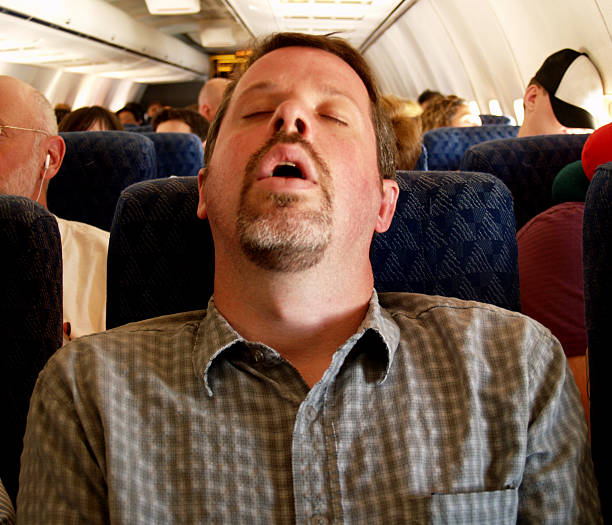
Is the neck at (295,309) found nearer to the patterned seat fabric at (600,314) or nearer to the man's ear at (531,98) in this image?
the patterned seat fabric at (600,314)

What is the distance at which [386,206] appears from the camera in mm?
1454

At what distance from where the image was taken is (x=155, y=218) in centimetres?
150

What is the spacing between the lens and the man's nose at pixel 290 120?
50.8 inches

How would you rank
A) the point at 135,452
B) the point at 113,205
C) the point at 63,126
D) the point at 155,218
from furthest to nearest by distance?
the point at 63,126
the point at 113,205
the point at 155,218
the point at 135,452

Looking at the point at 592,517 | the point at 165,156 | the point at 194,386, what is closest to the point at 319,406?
the point at 194,386

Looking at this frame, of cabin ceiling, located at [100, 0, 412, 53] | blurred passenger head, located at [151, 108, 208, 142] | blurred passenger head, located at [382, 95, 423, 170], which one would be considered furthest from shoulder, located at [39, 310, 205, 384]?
cabin ceiling, located at [100, 0, 412, 53]

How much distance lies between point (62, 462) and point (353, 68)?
1059 millimetres

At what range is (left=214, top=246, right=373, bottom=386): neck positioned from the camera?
122cm

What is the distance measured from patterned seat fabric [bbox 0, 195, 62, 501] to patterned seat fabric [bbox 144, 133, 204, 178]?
7.34 ft

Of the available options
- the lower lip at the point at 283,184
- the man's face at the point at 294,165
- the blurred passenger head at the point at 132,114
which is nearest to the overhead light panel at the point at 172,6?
the blurred passenger head at the point at 132,114

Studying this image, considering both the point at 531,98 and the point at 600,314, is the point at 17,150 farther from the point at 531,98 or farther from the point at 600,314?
the point at 531,98

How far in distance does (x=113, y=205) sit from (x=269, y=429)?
171 centimetres

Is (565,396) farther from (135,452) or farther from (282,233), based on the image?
(135,452)

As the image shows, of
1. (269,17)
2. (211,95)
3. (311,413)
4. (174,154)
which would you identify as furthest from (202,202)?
(269,17)
